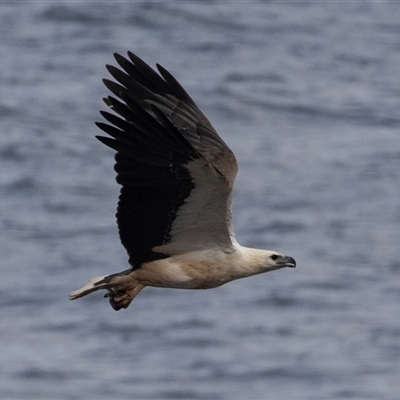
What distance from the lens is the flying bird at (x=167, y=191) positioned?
9953 mm

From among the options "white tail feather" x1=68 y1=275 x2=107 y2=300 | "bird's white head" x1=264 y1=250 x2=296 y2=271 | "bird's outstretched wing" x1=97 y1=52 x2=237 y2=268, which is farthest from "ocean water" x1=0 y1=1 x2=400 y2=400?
"bird's outstretched wing" x1=97 y1=52 x2=237 y2=268

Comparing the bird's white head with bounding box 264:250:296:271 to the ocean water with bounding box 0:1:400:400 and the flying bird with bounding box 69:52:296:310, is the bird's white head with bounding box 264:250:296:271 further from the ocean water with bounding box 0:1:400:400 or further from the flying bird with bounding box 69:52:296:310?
the ocean water with bounding box 0:1:400:400

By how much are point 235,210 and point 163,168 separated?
15848 millimetres

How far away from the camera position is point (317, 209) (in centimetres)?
2750

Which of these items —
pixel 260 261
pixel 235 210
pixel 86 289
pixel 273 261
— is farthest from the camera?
pixel 235 210

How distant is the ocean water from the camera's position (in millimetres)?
23328

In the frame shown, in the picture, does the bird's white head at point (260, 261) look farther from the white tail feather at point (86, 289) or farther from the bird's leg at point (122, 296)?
the white tail feather at point (86, 289)

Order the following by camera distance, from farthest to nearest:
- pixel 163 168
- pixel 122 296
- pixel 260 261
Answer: pixel 260 261, pixel 122 296, pixel 163 168

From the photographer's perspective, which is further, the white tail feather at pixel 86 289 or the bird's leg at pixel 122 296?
the bird's leg at pixel 122 296

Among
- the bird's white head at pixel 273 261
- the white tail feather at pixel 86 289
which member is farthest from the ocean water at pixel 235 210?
the white tail feather at pixel 86 289

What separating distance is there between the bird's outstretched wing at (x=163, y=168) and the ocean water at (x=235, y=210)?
475 inches

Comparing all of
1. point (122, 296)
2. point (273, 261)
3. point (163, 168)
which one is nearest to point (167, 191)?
point (163, 168)

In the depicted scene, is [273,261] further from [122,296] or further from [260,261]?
[122,296]

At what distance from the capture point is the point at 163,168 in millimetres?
9977
